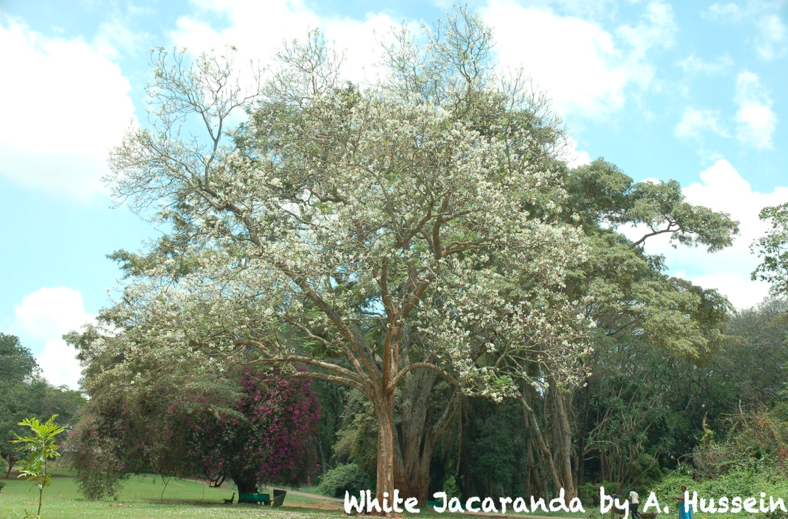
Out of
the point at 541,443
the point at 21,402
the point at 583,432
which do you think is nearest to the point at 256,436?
the point at 541,443

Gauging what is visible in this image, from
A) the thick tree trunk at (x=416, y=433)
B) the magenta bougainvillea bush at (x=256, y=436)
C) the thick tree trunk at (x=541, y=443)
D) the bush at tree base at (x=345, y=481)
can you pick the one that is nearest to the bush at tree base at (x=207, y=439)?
the magenta bougainvillea bush at (x=256, y=436)

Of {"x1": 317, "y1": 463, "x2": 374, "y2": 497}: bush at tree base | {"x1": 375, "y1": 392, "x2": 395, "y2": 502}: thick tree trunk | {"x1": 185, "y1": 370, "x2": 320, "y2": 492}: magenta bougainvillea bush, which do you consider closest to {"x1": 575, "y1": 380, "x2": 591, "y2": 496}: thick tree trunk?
{"x1": 317, "y1": 463, "x2": 374, "y2": 497}: bush at tree base

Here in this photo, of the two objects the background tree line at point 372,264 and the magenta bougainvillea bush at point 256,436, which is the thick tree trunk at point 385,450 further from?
the magenta bougainvillea bush at point 256,436

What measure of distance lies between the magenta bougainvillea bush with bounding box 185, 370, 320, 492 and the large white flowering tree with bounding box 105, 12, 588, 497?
5.81 meters

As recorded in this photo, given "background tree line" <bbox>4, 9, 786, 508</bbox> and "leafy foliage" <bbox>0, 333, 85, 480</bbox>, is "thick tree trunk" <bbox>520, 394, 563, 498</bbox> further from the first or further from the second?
"leafy foliage" <bbox>0, 333, 85, 480</bbox>

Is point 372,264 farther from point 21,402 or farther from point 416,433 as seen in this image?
point 21,402

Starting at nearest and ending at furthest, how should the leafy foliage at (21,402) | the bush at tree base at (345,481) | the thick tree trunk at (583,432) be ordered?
the thick tree trunk at (583,432), the bush at tree base at (345,481), the leafy foliage at (21,402)

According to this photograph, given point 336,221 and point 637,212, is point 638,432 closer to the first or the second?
point 637,212

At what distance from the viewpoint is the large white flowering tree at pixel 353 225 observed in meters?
11.8

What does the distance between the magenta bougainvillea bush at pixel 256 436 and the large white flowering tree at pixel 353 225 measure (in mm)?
5811

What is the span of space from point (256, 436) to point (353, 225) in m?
10.7

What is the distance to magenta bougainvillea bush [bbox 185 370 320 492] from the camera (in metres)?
19.7

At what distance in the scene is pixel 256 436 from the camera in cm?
1980

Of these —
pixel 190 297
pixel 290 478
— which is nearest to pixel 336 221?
pixel 190 297
